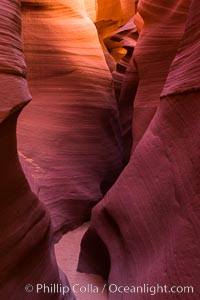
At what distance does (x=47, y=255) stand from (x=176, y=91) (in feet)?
3.56

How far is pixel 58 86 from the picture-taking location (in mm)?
3854

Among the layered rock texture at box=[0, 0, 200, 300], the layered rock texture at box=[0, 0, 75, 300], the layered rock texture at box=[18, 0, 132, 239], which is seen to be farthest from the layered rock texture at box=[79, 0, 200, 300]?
Answer: the layered rock texture at box=[18, 0, 132, 239]

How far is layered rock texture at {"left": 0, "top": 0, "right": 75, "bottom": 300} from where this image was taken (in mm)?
1547

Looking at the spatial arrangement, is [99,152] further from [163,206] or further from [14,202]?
[14,202]

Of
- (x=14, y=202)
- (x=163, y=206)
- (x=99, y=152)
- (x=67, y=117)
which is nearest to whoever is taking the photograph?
(x=14, y=202)

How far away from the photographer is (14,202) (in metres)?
1.70

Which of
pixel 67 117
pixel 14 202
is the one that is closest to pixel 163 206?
pixel 14 202

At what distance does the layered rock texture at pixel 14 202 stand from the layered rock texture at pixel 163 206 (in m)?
0.50

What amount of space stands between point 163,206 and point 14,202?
2.38 feet

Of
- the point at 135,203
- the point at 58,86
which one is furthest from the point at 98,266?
the point at 58,86

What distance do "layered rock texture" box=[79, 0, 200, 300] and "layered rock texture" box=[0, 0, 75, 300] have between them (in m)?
0.50

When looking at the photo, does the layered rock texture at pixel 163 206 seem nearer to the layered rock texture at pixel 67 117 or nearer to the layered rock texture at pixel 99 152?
the layered rock texture at pixel 99 152

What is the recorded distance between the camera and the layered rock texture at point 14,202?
1.55m

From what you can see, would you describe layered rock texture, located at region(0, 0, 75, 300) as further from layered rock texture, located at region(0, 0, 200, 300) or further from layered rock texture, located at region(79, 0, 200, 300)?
layered rock texture, located at region(79, 0, 200, 300)
